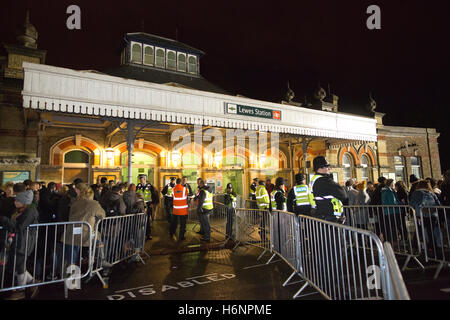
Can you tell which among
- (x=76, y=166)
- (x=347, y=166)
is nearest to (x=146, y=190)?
(x=76, y=166)

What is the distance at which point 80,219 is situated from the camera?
14.5 feet

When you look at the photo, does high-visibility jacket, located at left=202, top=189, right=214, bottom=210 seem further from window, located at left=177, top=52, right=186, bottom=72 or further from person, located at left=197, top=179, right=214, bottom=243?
window, located at left=177, top=52, right=186, bottom=72

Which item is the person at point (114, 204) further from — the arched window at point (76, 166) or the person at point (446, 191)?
the arched window at point (76, 166)

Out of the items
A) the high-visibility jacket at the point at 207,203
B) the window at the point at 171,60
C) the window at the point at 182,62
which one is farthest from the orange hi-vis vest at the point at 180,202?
the window at the point at 182,62

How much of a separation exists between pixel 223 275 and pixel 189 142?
31.0 ft

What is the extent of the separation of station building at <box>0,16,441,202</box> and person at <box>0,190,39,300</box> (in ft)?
11.5

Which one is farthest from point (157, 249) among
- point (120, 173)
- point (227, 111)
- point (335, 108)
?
point (335, 108)

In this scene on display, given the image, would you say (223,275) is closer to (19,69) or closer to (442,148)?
(19,69)

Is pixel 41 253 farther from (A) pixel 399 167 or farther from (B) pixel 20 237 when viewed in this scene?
(A) pixel 399 167

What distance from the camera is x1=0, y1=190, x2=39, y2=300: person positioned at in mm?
3854

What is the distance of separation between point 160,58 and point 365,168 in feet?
49.4

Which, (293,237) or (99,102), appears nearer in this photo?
(293,237)

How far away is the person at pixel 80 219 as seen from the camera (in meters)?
4.33

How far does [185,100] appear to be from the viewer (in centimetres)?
852
